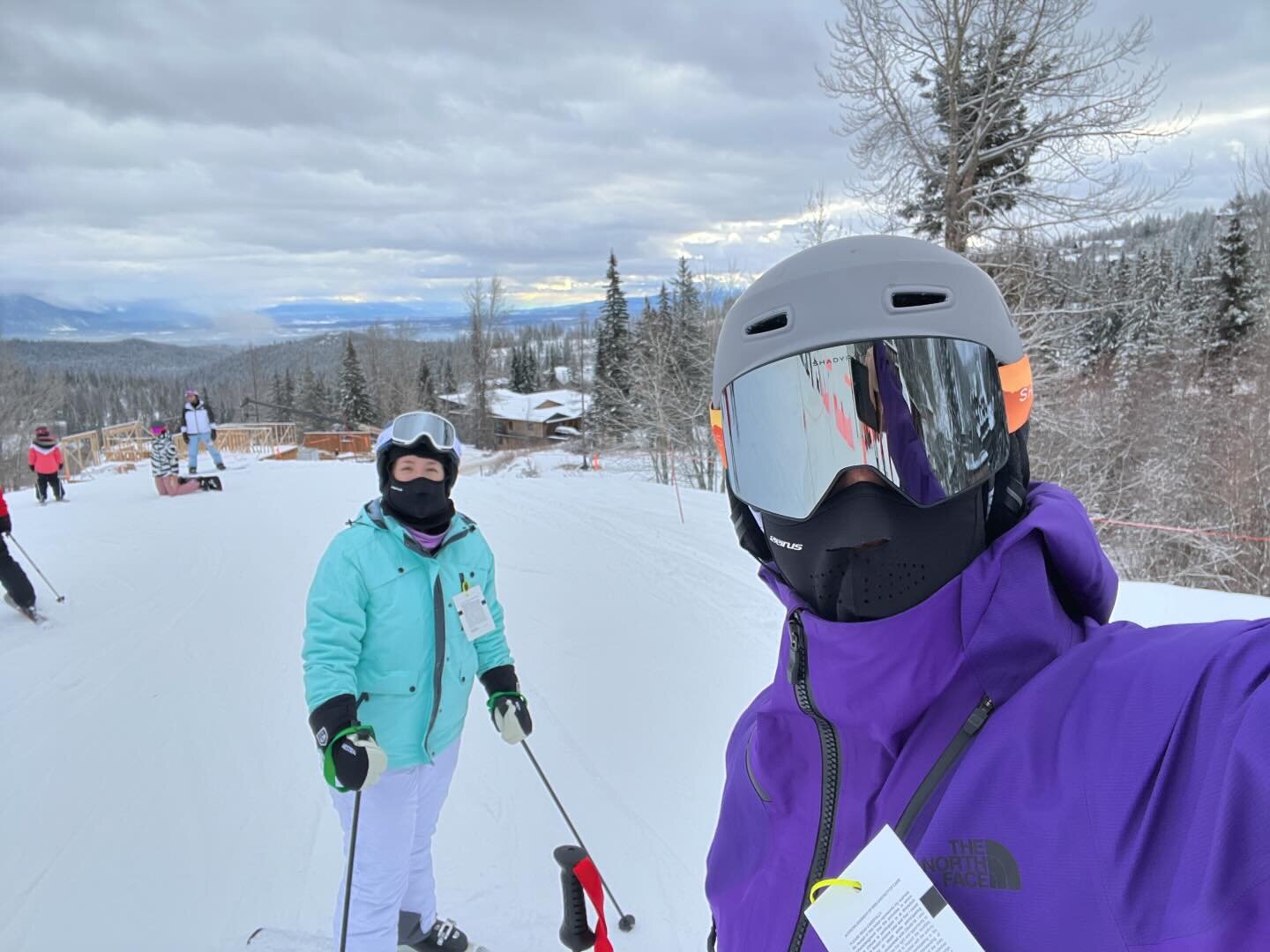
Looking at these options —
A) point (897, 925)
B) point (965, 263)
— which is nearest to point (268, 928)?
point (897, 925)

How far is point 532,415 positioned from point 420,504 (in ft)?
195

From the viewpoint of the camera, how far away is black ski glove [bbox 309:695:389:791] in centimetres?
223

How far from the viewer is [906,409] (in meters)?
1.13

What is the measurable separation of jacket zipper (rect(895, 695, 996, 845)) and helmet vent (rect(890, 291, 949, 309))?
70 cm

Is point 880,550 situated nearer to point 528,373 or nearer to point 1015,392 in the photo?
point 1015,392

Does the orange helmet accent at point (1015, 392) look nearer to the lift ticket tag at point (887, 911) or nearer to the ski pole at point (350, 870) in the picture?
the lift ticket tag at point (887, 911)

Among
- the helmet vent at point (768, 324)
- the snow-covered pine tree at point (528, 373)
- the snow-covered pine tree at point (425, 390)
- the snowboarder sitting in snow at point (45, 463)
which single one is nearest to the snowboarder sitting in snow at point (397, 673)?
the helmet vent at point (768, 324)

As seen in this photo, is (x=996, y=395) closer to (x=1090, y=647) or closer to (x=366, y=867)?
(x=1090, y=647)

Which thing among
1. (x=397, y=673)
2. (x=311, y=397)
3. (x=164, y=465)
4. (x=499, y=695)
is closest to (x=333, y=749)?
(x=397, y=673)

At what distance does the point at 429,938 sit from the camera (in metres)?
2.82

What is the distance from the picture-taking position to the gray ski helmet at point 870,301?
1165mm

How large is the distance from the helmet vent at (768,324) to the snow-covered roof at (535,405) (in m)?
55.5

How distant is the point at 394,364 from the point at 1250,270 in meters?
60.4

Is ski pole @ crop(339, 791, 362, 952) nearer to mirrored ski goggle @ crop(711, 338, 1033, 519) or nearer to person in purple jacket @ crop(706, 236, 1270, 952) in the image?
person in purple jacket @ crop(706, 236, 1270, 952)
